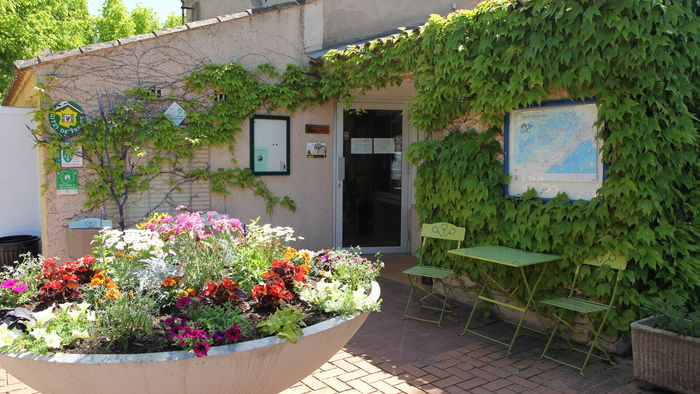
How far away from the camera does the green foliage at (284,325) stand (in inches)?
106

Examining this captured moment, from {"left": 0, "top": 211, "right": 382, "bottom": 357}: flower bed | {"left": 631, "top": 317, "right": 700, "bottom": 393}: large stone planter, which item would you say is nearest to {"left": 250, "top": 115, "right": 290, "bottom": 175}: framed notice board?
{"left": 0, "top": 211, "right": 382, "bottom": 357}: flower bed

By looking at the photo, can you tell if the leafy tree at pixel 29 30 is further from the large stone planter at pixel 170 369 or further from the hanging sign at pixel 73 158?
the large stone planter at pixel 170 369

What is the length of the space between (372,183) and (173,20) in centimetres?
2383

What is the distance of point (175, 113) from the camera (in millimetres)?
6957

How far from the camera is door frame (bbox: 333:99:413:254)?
8.15m

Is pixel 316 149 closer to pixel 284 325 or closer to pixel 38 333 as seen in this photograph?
pixel 284 325

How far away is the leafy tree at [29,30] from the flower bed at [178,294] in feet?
38.1

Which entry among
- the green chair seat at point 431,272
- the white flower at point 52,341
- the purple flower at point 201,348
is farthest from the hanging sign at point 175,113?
the purple flower at point 201,348

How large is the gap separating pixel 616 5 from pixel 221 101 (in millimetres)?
5043

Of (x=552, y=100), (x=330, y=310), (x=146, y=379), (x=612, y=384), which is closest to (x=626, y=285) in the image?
(x=612, y=384)

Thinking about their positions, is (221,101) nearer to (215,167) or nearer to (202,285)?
(215,167)

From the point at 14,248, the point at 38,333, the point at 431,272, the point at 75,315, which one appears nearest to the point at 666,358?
the point at 431,272

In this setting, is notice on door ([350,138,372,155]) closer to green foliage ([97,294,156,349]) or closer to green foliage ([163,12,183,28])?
green foliage ([97,294,156,349])

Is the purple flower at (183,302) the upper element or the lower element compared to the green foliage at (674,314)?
upper
